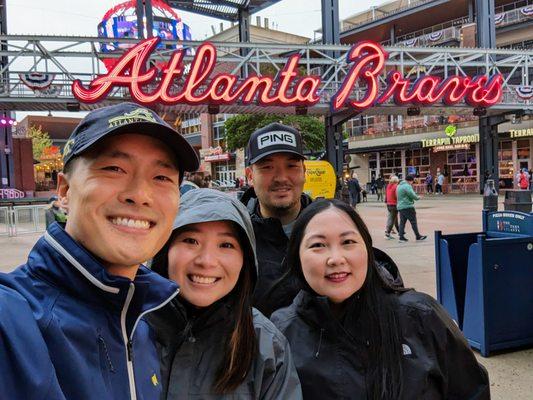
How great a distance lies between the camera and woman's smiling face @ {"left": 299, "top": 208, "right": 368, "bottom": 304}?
1881 millimetres

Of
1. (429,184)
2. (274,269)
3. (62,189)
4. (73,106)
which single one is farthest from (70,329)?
(429,184)

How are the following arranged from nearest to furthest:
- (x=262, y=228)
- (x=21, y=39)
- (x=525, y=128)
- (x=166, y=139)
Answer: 1. (x=166, y=139)
2. (x=262, y=228)
3. (x=21, y=39)
4. (x=525, y=128)

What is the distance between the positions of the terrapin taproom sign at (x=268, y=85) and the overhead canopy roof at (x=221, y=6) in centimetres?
1383

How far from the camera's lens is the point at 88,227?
118 cm

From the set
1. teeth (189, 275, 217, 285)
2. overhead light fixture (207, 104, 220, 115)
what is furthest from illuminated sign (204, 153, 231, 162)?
teeth (189, 275, 217, 285)

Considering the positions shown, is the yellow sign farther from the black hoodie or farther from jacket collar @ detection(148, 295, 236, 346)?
jacket collar @ detection(148, 295, 236, 346)

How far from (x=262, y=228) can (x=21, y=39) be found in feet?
59.9

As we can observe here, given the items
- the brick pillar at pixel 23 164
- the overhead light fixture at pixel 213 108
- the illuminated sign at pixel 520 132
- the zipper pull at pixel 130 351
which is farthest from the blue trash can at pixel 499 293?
the brick pillar at pixel 23 164

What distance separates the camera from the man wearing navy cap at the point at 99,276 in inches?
35.7

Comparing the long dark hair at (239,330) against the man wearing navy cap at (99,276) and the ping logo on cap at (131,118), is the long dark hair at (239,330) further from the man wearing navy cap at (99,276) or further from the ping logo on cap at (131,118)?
the ping logo on cap at (131,118)

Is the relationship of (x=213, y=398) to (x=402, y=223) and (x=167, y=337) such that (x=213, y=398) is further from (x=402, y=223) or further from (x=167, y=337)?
(x=402, y=223)

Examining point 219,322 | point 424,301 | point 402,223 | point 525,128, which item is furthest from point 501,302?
point 525,128

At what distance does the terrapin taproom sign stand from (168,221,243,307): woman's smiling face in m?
14.9

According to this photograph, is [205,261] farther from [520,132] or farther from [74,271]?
[520,132]
